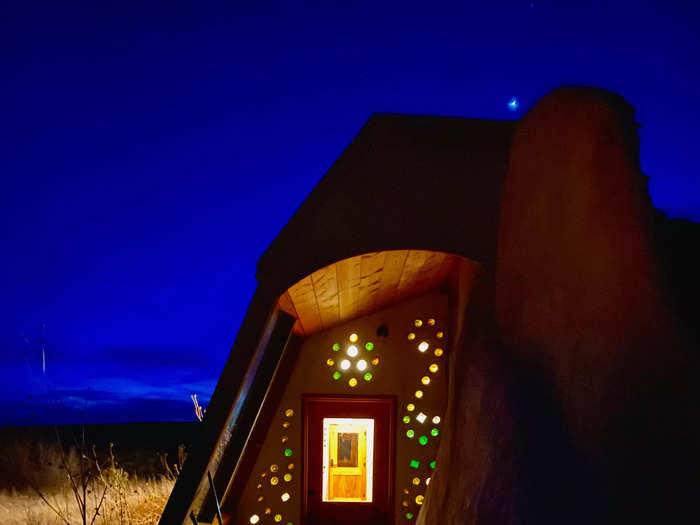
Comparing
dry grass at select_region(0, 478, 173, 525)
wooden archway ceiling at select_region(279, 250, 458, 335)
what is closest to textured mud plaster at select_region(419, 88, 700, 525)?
wooden archway ceiling at select_region(279, 250, 458, 335)

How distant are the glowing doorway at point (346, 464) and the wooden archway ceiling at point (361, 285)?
173 cm

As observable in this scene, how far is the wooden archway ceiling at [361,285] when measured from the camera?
4672 mm

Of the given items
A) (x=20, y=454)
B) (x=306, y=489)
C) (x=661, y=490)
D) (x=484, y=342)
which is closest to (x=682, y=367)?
(x=661, y=490)

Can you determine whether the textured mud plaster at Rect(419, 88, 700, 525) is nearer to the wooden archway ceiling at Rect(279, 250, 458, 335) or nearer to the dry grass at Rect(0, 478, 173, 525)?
the wooden archway ceiling at Rect(279, 250, 458, 335)

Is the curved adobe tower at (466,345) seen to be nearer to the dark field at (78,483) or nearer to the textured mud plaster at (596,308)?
the textured mud plaster at (596,308)

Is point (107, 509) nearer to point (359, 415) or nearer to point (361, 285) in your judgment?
point (359, 415)

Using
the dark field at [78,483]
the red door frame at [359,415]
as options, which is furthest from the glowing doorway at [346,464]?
the dark field at [78,483]

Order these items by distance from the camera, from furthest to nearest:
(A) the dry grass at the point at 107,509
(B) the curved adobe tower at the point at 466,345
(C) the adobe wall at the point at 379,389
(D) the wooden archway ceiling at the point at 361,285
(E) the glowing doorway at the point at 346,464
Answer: (A) the dry grass at the point at 107,509 → (E) the glowing doorway at the point at 346,464 → (C) the adobe wall at the point at 379,389 → (D) the wooden archway ceiling at the point at 361,285 → (B) the curved adobe tower at the point at 466,345

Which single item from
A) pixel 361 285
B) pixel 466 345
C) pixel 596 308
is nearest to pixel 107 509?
pixel 361 285

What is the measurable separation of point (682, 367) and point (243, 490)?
19.2 feet

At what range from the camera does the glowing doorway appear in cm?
664

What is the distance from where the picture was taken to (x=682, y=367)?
225 cm

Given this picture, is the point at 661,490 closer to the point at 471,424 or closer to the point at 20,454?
the point at 471,424

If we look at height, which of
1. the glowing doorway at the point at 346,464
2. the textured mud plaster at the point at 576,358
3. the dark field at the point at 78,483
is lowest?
the dark field at the point at 78,483
